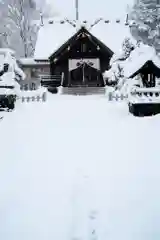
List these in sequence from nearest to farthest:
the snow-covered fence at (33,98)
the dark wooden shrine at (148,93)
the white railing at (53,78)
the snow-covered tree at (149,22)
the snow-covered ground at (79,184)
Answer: the snow-covered ground at (79,184), the dark wooden shrine at (148,93), the snow-covered fence at (33,98), the white railing at (53,78), the snow-covered tree at (149,22)

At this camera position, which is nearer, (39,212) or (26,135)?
(39,212)

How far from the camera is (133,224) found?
16.0 ft

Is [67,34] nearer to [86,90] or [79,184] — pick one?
[86,90]

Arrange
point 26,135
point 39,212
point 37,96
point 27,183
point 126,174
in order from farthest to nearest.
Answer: point 37,96
point 26,135
point 126,174
point 27,183
point 39,212

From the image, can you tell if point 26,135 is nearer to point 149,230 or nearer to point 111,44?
point 149,230

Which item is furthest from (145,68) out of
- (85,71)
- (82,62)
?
(82,62)

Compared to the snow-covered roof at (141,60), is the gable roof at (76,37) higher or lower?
higher

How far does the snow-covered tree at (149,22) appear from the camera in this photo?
4985 centimetres

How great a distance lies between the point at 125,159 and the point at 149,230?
378cm

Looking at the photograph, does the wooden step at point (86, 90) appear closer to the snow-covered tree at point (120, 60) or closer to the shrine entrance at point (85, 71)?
the shrine entrance at point (85, 71)

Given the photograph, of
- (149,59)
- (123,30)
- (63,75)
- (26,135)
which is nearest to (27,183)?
(26,135)

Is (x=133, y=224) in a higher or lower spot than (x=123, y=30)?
lower

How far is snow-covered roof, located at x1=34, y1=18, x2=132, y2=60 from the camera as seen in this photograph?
3719 centimetres

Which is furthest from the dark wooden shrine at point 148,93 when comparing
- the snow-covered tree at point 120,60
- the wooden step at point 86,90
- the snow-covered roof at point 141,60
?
the wooden step at point 86,90
